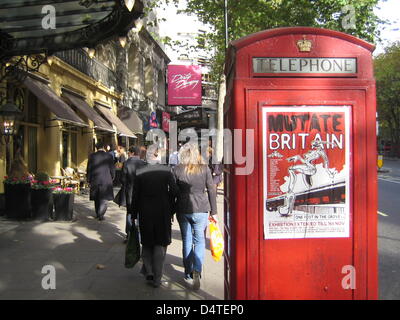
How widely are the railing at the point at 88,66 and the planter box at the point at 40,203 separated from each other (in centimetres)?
588

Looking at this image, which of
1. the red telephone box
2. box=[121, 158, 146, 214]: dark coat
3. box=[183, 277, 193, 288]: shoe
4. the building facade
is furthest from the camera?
the building facade

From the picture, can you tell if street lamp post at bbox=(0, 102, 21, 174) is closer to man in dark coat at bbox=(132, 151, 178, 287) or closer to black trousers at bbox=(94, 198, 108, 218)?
black trousers at bbox=(94, 198, 108, 218)

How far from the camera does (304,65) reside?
2957 mm

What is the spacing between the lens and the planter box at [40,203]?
9.12 meters

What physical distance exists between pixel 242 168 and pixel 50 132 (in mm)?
11755

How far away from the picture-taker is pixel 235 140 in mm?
2973

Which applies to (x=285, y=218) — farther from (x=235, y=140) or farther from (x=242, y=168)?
(x=235, y=140)

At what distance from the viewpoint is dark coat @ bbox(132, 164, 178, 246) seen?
5.09 metres

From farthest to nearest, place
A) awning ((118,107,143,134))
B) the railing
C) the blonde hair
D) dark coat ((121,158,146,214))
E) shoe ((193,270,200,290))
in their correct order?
awning ((118,107,143,134))
the railing
dark coat ((121,158,146,214))
the blonde hair
shoe ((193,270,200,290))

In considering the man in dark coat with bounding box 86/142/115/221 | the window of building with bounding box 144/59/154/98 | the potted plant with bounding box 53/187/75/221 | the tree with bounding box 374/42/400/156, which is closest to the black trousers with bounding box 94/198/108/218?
the man in dark coat with bounding box 86/142/115/221

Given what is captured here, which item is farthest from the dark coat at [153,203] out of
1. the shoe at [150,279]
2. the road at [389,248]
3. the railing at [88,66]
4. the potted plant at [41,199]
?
the railing at [88,66]

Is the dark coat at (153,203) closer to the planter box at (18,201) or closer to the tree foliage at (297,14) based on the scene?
the planter box at (18,201)

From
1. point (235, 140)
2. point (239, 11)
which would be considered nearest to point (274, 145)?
point (235, 140)

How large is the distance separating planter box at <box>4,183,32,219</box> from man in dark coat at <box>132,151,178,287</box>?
4.85 meters
